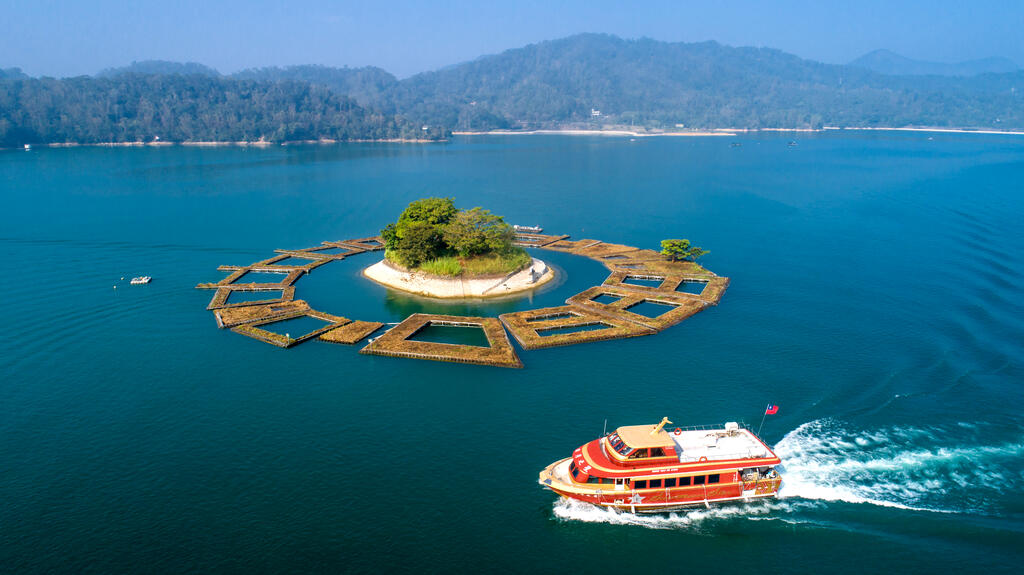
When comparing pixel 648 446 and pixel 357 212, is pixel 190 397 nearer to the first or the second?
pixel 648 446

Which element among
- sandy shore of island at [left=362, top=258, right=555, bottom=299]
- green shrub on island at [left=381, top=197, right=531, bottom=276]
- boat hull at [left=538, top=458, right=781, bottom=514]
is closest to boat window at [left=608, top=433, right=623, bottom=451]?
boat hull at [left=538, top=458, right=781, bottom=514]

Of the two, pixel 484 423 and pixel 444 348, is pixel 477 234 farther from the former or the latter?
pixel 484 423

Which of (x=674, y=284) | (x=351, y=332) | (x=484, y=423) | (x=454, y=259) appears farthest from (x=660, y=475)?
(x=454, y=259)

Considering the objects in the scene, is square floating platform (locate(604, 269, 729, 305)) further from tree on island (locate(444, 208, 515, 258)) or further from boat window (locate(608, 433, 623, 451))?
boat window (locate(608, 433, 623, 451))

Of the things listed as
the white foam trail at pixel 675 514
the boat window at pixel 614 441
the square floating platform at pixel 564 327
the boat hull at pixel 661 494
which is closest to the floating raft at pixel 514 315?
the square floating platform at pixel 564 327

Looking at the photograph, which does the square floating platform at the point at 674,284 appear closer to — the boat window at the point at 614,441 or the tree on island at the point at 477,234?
the tree on island at the point at 477,234

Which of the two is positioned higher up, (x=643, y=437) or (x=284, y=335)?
(x=643, y=437)

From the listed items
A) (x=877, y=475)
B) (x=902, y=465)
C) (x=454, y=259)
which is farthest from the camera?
(x=454, y=259)
